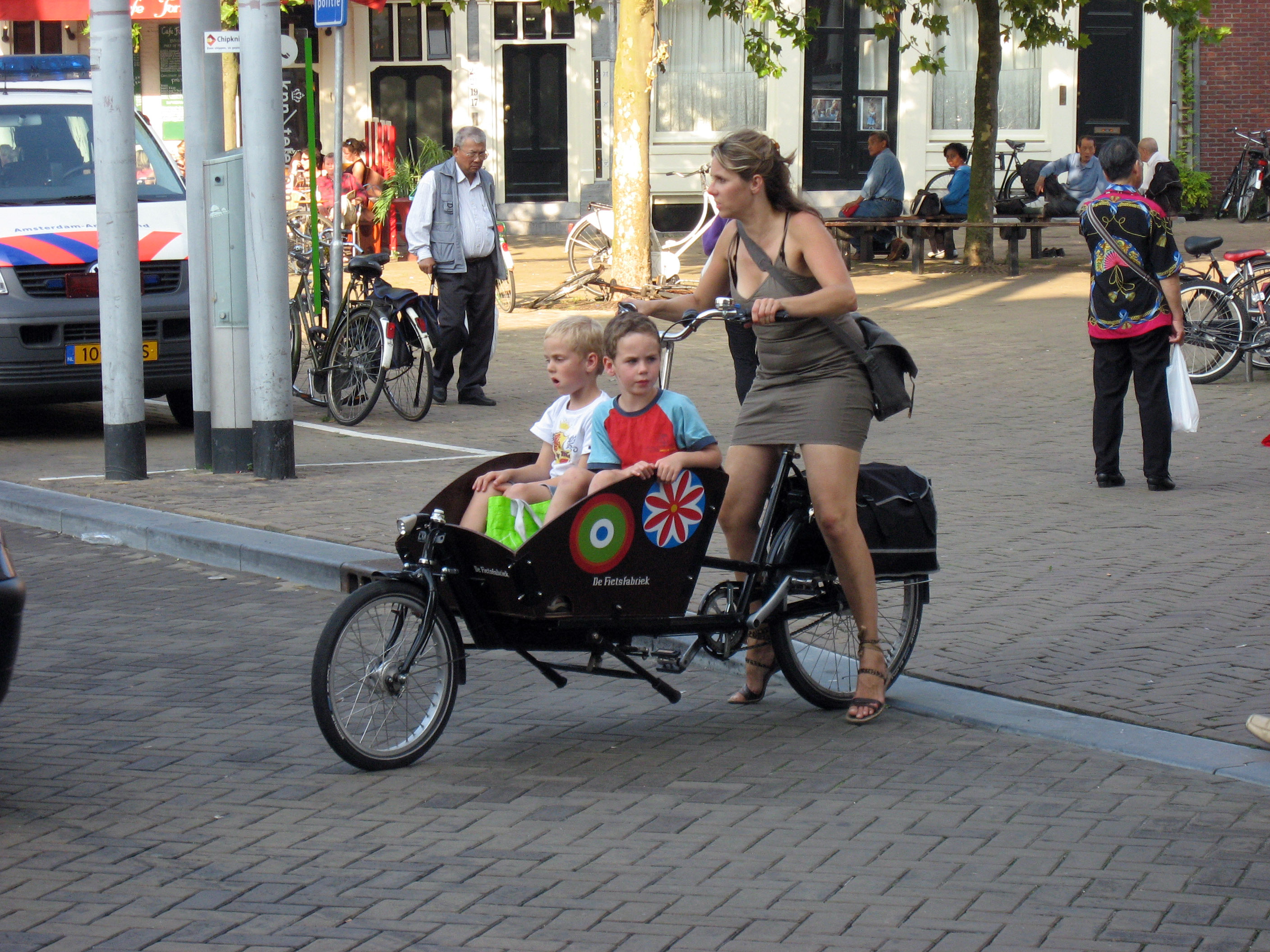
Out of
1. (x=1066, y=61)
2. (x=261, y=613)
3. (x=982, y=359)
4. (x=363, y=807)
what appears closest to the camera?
(x=363, y=807)

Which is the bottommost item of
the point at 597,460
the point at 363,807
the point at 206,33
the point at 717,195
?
the point at 363,807

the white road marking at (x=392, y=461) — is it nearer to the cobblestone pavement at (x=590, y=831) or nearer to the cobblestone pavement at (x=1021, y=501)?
the cobblestone pavement at (x=1021, y=501)

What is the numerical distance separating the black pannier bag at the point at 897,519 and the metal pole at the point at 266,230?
15.0 feet

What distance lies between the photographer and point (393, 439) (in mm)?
10875

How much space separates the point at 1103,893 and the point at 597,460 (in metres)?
1.92

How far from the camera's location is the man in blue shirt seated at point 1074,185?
2386 cm

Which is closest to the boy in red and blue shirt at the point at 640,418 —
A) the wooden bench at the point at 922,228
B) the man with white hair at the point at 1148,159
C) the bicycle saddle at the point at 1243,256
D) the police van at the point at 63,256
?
the police van at the point at 63,256

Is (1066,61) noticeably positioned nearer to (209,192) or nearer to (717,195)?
(209,192)

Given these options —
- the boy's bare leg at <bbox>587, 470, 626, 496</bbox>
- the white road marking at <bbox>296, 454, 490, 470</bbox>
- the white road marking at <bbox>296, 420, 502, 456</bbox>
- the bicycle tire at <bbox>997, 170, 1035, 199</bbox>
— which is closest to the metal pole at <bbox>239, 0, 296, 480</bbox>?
the white road marking at <bbox>296, 454, 490, 470</bbox>

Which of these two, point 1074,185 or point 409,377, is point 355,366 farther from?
point 1074,185

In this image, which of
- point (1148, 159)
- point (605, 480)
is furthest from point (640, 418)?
point (1148, 159)

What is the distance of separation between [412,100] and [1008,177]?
34.6 ft

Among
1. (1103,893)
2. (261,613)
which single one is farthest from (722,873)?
(261,613)

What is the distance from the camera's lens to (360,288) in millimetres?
14922
